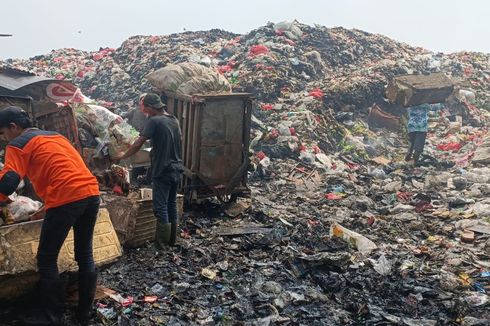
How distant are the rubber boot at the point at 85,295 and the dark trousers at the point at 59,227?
213 mm

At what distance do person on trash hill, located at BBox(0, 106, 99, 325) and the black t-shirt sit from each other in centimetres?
175

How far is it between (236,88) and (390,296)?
937cm

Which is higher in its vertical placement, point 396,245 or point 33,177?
point 33,177

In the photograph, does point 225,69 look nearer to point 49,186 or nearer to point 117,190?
point 117,190

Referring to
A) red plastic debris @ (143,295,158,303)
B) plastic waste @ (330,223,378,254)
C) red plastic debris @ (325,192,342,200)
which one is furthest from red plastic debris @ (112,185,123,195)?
red plastic debris @ (325,192,342,200)

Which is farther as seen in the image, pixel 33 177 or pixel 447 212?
pixel 447 212

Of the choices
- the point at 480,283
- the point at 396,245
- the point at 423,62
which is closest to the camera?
the point at 480,283

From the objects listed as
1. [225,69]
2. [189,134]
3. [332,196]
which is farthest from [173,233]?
[225,69]

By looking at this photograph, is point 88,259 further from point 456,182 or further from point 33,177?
point 456,182

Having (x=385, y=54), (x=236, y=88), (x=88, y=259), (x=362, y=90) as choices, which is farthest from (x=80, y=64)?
(x=88, y=259)

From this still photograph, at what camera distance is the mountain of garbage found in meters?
4.38

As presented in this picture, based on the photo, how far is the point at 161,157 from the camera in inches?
204

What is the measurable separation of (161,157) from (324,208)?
3434mm

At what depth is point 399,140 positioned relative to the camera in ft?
40.9
